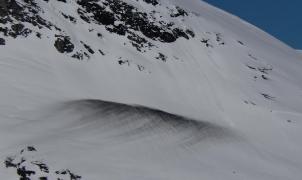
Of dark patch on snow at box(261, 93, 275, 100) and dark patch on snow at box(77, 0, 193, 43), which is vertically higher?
dark patch on snow at box(77, 0, 193, 43)

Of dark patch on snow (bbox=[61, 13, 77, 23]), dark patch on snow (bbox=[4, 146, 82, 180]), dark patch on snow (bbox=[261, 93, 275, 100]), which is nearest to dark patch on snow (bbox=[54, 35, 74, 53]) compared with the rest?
dark patch on snow (bbox=[61, 13, 77, 23])

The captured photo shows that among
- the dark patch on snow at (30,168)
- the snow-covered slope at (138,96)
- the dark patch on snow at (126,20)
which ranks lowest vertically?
the dark patch on snow at (30,168)

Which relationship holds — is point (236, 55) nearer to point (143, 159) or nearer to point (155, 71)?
point (155, 71)

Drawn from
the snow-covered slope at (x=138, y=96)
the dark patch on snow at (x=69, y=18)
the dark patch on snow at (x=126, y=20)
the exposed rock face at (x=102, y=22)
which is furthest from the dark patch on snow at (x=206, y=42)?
the dark patch on snow at (x=69, y=18)

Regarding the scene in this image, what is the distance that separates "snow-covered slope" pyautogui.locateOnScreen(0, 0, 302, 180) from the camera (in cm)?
2281

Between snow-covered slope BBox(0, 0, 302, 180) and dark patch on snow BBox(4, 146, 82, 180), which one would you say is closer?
dark patch on snow BBox(4, 146, 82, 180)

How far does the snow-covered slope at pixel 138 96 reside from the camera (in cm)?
2281

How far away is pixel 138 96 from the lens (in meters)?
32.3

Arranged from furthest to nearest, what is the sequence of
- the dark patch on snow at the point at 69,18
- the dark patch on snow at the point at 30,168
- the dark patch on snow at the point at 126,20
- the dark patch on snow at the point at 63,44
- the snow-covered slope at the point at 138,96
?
the dark patch on snow at the point at 126,20 < the dark patch on snow at the point at 69,18 < the dark patch on snow at the point at 63,44 < the snow-covered slope at the point at 138,96 < the dark patch on snow at the point at 30,168

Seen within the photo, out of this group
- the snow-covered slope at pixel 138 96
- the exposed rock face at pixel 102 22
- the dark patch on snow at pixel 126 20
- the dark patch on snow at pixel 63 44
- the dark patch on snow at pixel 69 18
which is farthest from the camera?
the dark patch on snow at pixel 126 20

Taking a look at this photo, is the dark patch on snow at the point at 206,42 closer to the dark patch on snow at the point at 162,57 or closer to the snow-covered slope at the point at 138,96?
the snow-covered slope at the point at 138,96

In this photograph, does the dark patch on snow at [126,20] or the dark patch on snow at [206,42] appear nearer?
the dark patch on snow at [126,20]

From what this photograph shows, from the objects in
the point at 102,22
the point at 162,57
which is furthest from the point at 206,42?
the point at 102,22

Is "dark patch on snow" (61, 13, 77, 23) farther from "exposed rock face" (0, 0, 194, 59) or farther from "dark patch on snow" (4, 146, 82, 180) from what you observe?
"dark patch on snow" (4, 146, 82, 180)
